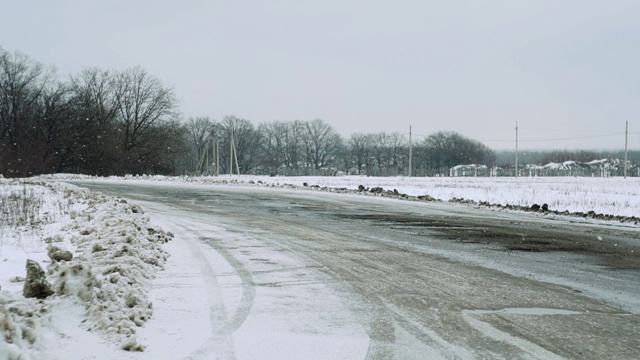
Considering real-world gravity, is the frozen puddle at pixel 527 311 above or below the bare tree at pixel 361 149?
below

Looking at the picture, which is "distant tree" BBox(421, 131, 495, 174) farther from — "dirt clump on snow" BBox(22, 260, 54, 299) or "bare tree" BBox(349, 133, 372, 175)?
"dirt clump on snow" BBox(22, 260, 54, 299)

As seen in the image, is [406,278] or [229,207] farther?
[229,207]

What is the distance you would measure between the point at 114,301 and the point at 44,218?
8.43 m

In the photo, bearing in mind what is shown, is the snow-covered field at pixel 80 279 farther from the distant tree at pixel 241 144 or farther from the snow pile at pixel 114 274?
the distant tree at pixel 241 144

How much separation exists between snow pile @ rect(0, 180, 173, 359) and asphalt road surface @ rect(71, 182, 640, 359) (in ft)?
3.27

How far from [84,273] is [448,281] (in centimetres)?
474

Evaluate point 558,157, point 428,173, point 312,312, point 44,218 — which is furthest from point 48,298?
point 558,157

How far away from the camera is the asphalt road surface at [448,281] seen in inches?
200

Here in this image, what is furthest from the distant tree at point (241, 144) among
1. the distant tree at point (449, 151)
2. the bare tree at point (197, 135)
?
the distant tree at point (449, 151)

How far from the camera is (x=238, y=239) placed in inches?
453

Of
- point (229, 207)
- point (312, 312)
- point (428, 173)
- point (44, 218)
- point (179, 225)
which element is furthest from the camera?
point (428, 173)

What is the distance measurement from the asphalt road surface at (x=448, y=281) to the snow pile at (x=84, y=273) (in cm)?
100

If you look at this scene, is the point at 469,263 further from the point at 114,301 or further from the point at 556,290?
the point at 114,301

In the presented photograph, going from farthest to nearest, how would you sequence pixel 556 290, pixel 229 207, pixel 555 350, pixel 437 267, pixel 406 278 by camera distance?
pixel 229 207, pixel 437 267, pixel 406 278, pixel 556 290, pixel 555 350
